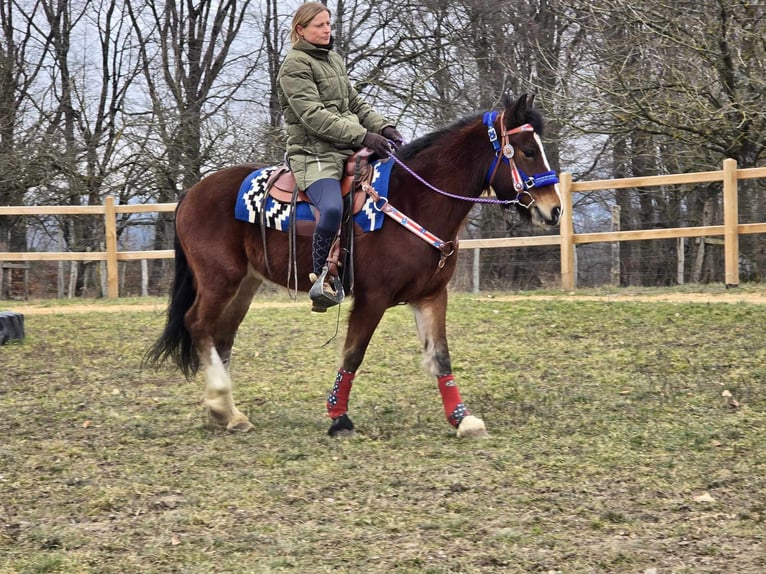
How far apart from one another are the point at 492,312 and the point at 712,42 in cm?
656

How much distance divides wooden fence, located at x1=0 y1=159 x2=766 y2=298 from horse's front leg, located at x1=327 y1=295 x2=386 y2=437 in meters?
7.87

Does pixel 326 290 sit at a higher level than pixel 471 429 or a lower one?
higher

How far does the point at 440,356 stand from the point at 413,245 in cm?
75

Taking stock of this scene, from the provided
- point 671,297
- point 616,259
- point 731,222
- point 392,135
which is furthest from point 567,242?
point 392,135

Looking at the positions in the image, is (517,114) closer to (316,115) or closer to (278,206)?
(316,115)

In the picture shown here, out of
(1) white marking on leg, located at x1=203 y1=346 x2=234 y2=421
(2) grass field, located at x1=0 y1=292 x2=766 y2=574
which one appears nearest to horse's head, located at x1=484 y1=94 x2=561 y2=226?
→ (2) grass field, located at x1=0 y1=292 x2=766 y2=574

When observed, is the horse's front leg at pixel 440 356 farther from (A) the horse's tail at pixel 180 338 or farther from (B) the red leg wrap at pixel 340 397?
(A) the horse's tail at pixel 180 338

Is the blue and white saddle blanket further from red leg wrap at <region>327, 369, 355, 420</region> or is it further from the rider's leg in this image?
red leg wrap at <region>327, 369, 355, 420</region>

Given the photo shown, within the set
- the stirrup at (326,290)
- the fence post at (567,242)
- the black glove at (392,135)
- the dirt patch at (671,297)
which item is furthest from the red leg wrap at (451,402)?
the fence post at (567,242)

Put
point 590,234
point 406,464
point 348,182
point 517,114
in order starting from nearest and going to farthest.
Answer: point 406,464
point 517,114
point 348,182
point 590,234

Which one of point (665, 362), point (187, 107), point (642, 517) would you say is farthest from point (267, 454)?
point (187, 107)

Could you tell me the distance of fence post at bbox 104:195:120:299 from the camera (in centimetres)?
1566

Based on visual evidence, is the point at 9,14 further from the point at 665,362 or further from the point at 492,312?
the point at 665,362

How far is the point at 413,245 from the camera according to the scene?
19.1 ft
